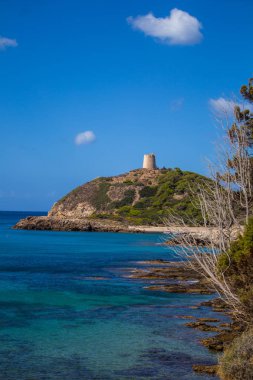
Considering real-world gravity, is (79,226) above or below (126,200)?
below

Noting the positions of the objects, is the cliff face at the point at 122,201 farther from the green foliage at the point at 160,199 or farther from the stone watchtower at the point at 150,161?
the stone watchtower at the point at 150,161

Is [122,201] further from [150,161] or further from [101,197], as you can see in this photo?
[150,161]

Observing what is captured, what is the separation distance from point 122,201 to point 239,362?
12360 cm

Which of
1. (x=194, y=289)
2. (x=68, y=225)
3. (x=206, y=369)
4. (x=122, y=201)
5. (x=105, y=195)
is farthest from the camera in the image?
(x=105, y=195)

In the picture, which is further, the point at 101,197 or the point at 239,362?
the point at 101,197

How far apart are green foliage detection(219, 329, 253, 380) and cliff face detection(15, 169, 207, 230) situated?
3562 inches

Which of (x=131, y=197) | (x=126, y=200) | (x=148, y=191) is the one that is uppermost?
(x=148, y=191)

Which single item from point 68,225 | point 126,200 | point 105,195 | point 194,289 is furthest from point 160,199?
point 194,289

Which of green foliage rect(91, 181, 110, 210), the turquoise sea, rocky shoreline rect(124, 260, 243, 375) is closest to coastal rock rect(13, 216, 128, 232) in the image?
green foliage rect(91, 181, 110, 210)

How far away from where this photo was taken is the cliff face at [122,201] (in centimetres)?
11606

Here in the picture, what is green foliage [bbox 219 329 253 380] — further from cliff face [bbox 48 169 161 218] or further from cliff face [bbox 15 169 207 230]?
cliff face [bbox 48 169 161 218]

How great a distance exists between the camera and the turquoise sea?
15.8 m

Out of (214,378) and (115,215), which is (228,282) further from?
(115,215)

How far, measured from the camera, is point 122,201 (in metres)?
137
